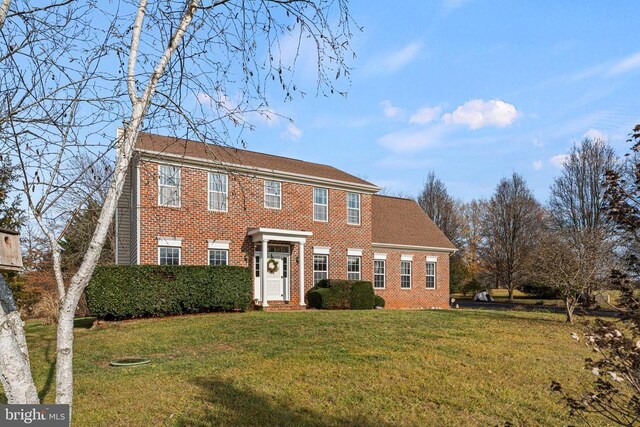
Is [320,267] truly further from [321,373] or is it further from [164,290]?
[321,373]

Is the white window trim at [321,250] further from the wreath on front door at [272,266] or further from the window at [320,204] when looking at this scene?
the wreath on front door at [272,266]

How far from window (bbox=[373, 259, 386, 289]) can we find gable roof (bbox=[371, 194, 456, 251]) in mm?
1025

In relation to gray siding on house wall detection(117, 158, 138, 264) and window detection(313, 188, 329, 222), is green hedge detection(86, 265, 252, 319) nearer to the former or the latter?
gray siding on house wall detection(117, 158, 138, 264)

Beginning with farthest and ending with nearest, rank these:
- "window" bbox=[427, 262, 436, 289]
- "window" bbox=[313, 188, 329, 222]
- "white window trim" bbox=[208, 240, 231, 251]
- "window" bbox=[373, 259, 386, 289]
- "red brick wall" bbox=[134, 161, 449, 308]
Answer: "window" bbox=[427, 262, 436, 289] → "window" bbox=[373, 259, 386, 289] → "window" bbox=[313, 188, 329, 222] → "white window trim" bbox=[208, 240, 231, 251] → "red brick wall" bbox=[134, 161, 449, 308]

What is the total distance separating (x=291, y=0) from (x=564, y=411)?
546 cm

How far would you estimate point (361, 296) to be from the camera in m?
20.2

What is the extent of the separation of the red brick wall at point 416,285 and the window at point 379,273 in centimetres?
23

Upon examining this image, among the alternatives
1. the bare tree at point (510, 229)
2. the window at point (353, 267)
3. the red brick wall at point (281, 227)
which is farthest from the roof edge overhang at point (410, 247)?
the bare tree at point (510, 229)

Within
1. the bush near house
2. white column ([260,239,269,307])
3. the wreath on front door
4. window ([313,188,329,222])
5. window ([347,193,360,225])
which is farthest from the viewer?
window ([347,193,360,225])

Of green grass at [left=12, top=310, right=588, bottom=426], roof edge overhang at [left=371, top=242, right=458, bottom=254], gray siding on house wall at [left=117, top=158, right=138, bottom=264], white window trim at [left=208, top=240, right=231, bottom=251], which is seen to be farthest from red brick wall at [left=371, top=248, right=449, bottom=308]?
gray siding on house wall at [left=117, top=158, right=138, bottom=264]

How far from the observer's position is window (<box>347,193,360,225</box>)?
2256 cm

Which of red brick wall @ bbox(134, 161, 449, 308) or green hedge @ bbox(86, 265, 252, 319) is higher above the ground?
red brick wall @ bbox(134, 161, 449, 308)

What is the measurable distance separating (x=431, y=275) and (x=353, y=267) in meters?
5.99

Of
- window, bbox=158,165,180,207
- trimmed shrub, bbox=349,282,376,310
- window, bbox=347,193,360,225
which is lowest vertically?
trimmed shrub, bbox=349,282,376,310
